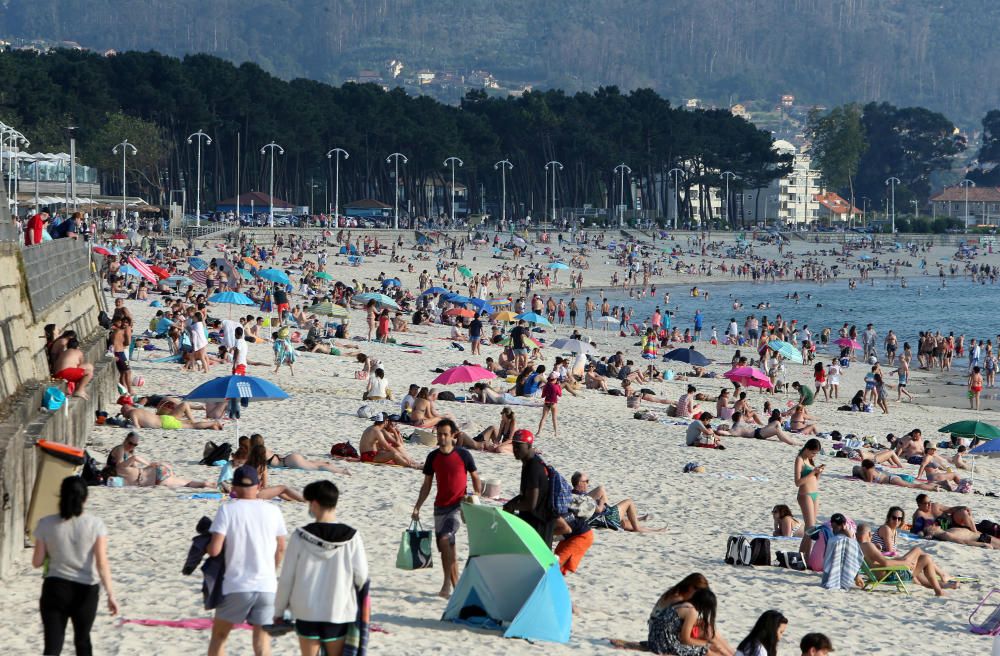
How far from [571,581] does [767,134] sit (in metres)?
111

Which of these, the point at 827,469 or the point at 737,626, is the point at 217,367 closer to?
the point at 827,469

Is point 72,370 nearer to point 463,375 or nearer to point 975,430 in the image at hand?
point 463,375

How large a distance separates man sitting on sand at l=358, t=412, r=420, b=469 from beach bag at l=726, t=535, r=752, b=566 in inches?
150

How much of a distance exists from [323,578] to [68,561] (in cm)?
117

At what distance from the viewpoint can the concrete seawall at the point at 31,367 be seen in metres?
9.12

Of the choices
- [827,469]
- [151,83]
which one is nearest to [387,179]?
[151,83]

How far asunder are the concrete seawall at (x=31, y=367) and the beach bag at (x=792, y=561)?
5.77 meters

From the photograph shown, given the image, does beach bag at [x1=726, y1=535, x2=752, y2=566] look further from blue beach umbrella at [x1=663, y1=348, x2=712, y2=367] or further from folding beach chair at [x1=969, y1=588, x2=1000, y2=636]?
blue beach umbrella at [x1=663, y1=348, x2=712, y2=367]

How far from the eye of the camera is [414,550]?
9133mm

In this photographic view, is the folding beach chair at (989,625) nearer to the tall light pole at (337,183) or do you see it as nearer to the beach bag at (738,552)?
the beach bag at (738,552)

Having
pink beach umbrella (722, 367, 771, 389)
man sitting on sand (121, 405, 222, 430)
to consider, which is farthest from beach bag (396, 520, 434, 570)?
pink beach umbrella (722, 367, 771, 389)

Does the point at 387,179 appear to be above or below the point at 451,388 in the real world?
above

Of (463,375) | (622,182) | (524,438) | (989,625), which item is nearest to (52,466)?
(524,438)

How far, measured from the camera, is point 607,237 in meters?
89.4
